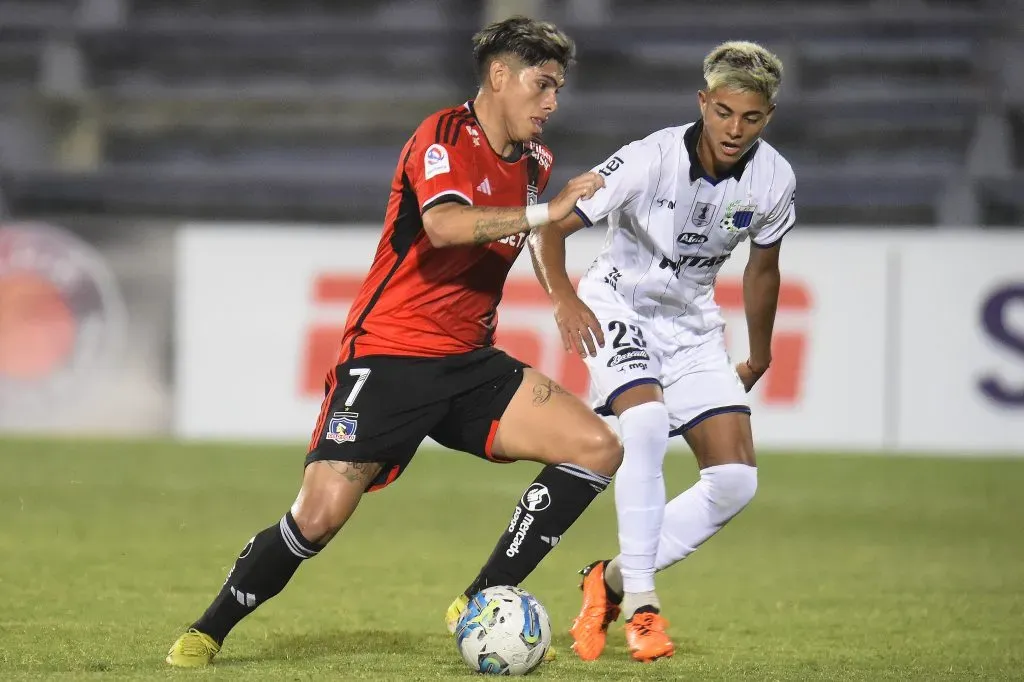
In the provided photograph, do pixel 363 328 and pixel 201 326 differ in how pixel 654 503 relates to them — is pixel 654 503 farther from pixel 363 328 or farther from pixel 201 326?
pixel 201 326

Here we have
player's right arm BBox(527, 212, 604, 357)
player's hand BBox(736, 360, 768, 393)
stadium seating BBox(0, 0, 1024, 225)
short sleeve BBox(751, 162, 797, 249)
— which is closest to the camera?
player's right arm BBox(527, 212, 604, 357)

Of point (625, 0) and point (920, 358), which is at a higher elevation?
point (625, 0)

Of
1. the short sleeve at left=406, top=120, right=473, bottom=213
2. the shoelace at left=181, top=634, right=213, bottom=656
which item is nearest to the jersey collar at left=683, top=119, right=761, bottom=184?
the short sleeve at left=406, top=120, right=473, bottom=213

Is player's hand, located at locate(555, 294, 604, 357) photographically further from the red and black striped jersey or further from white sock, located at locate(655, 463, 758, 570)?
white sock, located at locate(655, 463, 758, 570)

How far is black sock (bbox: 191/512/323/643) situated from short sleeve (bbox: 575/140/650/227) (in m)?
1.24

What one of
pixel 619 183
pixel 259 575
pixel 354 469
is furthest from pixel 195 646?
pixel 619 183

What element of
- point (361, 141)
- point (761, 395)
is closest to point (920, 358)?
point (761, 395)

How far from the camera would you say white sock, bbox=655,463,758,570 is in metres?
4.64

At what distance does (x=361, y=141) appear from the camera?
1619 centimetres

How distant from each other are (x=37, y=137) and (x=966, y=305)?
916 centimetres

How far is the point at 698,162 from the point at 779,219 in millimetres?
336

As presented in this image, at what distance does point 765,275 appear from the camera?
483cm

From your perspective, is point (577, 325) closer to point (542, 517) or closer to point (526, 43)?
point (542, 517)

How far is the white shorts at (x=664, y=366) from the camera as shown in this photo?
4.63 m
